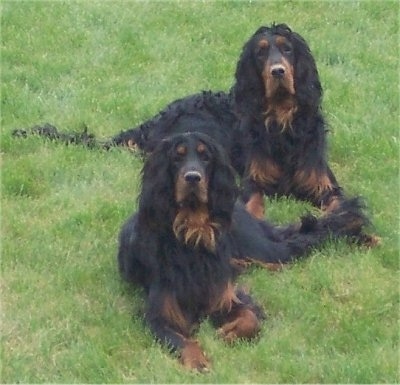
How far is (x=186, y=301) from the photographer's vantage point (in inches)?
240

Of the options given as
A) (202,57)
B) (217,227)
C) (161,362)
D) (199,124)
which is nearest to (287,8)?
(202,57)

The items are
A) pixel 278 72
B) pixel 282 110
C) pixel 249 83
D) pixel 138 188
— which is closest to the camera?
pixel 138 188

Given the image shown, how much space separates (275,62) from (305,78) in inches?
13.2

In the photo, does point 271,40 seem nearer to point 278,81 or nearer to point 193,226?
point 278,81

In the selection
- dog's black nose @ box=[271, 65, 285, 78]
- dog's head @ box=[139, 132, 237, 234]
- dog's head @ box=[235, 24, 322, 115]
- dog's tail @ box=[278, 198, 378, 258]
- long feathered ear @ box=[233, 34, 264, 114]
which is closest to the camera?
dog's head @ box=[139, 132, 237, 234]

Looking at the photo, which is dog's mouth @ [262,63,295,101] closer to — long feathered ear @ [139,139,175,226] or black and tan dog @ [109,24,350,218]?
black and tan dog @ [109,24,350,218]

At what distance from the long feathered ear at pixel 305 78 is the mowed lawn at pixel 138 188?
0.75 meters

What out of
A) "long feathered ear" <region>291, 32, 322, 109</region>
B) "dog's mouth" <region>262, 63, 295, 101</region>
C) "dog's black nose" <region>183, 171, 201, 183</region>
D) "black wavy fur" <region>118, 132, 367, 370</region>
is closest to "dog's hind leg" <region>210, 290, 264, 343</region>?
"black wavy fur" <region>118, 132, 367, 370</region>

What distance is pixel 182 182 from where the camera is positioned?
19.5 feet

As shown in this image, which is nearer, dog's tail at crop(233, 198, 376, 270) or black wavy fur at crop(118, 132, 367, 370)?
black wavy fur at crop(118, 132, 367, 370)

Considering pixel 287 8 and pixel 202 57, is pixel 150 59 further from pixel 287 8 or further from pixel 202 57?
pixel 287 8

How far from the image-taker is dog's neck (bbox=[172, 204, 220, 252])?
19.9 ft

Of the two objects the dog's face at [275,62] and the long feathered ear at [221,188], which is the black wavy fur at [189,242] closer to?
the long feathered ear at [221,188]

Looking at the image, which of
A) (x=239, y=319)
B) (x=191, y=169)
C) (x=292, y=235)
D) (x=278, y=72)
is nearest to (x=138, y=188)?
(x=292, y=235)
